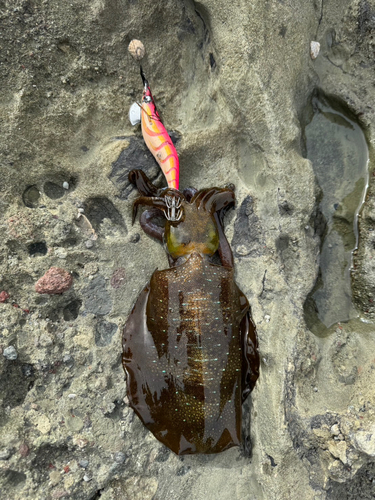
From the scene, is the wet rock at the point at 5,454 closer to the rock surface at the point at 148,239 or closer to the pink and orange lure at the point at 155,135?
the rock surface at the point at 148,239

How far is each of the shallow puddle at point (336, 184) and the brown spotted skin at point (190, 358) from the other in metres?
1.35

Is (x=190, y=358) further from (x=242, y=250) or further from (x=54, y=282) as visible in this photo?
(x=54, y=282)

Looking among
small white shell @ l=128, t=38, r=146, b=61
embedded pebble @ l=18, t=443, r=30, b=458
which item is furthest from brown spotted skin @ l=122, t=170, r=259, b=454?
small white shell @ l=128, t=38, r=146, b=61

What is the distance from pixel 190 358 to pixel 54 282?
165 centimetres

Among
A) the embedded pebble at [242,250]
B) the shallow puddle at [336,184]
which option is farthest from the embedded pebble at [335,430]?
the embedded pebble at [242,250]

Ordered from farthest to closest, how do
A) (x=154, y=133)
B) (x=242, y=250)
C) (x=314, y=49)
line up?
(x=314, y=49) < (x=242, y=250) < (x=154, y=133)

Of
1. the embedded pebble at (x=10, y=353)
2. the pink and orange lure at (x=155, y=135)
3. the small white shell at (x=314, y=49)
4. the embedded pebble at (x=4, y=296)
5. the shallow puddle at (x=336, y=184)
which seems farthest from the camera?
the shallow puddle at (x=336, y=184)

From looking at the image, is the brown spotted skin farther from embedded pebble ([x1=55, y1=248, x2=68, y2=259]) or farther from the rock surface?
embedded pebble ([x1=55, y1=248, x2=68, y2=259])

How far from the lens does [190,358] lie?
3.47 meters

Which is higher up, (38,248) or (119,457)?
(38,248)

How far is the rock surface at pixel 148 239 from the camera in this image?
339cm

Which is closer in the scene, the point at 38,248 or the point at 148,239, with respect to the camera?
the point at 38,248

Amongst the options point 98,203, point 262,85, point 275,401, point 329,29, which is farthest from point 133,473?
point 329,29

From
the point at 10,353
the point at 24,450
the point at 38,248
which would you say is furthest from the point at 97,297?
the point at 24,450
